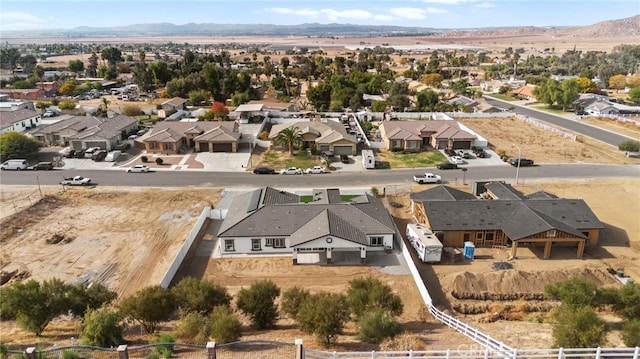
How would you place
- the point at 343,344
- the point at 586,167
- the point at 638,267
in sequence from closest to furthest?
the point at 343,344
the point at 638,267
the point at 586,167

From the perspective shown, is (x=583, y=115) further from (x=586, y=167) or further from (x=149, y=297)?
(x=149, y=297)

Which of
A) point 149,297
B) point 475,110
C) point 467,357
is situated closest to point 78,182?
point 149,297

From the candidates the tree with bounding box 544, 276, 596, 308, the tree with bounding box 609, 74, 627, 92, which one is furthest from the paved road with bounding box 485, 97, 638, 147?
the tree with bounding box 544, 276, 596, 308

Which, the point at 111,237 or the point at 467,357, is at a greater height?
the point at 467,357

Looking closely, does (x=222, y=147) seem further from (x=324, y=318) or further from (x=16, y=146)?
(x=324, y=318)

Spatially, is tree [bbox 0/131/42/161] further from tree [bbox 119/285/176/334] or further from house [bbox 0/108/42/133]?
tree [bbox 119/285/176/334]

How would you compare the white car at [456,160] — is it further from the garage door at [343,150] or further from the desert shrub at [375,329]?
the desert shrub at [375,329]
